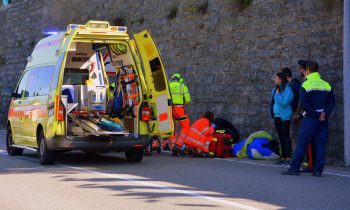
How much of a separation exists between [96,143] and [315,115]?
12.1ft

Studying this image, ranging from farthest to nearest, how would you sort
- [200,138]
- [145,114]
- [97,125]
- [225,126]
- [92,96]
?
1. [225,126]
2. [200,138]
3. [92,96]
4. [145,114]
5. [97,125]

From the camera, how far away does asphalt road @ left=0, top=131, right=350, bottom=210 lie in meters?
7.00

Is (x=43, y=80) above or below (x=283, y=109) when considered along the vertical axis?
above

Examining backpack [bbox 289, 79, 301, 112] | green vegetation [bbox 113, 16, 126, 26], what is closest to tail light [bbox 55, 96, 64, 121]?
backpack [bbox 289, 79, 301, 112]

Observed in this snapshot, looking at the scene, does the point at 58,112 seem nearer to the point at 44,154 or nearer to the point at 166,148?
the point at 44,154

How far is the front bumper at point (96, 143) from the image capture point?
405 inches

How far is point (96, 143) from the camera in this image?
10.4m

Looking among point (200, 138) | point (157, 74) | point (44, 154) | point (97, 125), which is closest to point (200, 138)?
point (200, 138)

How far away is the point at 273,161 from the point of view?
1199 centimetres

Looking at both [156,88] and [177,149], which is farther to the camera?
[177,149]

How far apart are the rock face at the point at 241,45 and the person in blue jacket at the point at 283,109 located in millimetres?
1175

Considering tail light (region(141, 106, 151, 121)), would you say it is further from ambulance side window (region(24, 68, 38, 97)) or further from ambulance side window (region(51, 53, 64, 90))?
ambulance side window (region(24, 68, 38, 97))

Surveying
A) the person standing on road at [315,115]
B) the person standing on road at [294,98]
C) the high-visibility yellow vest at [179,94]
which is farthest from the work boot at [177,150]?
the person standing on road at [315,115]

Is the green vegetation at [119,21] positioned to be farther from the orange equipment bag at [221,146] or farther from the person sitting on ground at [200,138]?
the orange equipment bag at [221,146]
